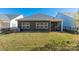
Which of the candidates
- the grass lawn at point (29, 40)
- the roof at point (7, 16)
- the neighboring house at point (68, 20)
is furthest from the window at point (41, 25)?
the roof at point (7, 16)

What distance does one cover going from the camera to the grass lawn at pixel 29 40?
13.5ft

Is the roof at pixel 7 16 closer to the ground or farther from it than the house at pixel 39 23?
farther from it

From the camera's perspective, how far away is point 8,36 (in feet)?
13.6

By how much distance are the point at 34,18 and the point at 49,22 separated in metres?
0.24

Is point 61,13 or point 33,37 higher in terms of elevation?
point 61,13

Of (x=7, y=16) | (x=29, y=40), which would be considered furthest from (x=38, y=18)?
(x=7, y=16)

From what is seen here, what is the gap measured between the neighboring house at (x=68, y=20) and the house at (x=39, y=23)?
0.06 metres

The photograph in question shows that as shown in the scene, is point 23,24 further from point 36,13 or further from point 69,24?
point 69,24

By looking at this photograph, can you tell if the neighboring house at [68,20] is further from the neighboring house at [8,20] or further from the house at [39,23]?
the neighboring house at [8,20]

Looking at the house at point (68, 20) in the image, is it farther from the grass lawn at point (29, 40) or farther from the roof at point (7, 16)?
the roof at point (7, 16)

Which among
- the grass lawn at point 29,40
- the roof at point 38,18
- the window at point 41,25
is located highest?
the roof at point 38,18

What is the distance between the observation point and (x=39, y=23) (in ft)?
13.6

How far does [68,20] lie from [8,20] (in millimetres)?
918
